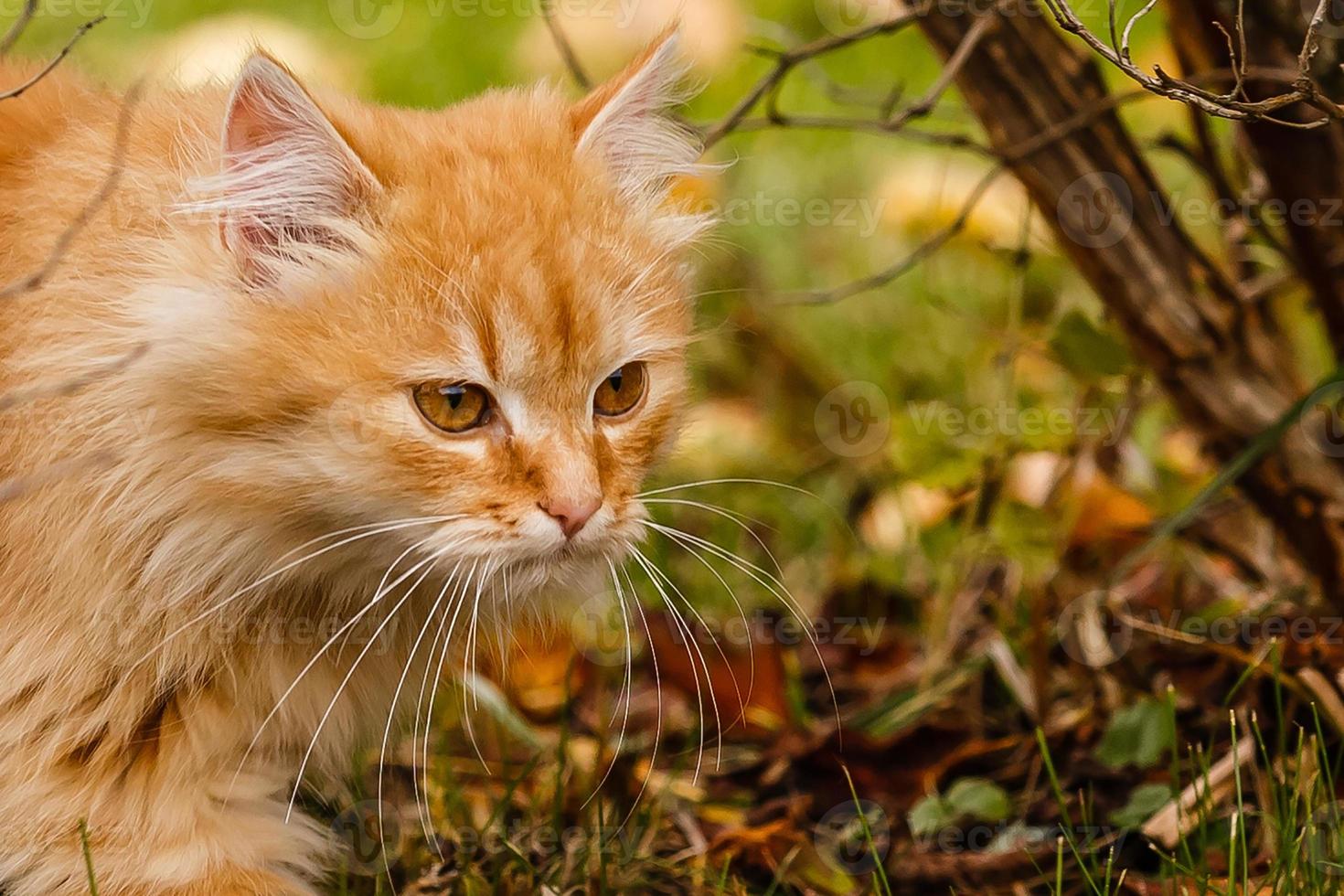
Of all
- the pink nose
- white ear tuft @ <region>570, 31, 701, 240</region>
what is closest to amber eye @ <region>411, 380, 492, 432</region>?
the pink nose

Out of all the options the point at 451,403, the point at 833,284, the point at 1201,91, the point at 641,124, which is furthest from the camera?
the point at 833,284

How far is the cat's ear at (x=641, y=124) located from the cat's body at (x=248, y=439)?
0.13 m

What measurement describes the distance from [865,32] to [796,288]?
1771mm

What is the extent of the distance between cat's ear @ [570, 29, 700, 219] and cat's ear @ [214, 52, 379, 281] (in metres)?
0.35

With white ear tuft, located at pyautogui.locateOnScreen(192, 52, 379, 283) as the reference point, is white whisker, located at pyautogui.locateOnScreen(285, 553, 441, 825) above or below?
below

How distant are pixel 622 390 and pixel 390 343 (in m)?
0.34

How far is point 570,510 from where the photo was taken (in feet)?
5.07

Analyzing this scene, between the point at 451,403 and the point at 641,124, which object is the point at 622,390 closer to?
the point at 451,403

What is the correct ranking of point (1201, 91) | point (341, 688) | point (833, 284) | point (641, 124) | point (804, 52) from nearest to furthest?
point (1201, 91)
point (341, 688)
point (641, 124)
point (804, 52)
point (833, 284)

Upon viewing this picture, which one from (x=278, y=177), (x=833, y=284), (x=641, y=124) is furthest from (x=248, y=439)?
(x=833, y=284)

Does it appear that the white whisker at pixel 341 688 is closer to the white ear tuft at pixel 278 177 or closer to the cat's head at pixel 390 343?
the cat's head at pixel 390 343

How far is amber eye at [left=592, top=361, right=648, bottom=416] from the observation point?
1.72m

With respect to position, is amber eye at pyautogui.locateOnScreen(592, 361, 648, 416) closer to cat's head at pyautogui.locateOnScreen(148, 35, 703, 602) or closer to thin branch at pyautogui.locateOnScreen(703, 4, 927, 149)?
cat's head at pyautogui.locateOnScreen(148, 35, 703, 602)

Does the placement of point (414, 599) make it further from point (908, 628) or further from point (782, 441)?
point (782, 441)
